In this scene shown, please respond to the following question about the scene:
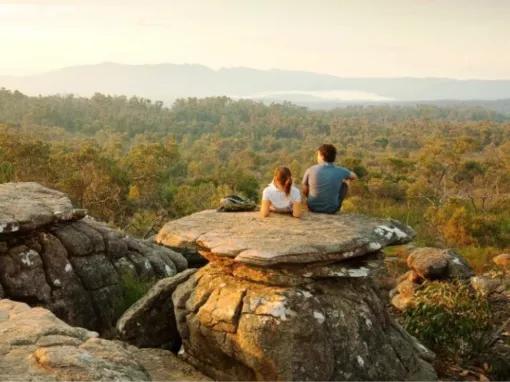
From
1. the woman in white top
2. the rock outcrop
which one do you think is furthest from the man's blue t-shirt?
the rock outcrop

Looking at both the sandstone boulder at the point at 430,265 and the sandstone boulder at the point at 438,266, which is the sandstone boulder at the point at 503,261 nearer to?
the sandstone boulder at the point at 438,266

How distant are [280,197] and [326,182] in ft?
2.59

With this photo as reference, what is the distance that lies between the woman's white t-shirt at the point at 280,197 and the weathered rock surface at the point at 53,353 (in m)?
3.34

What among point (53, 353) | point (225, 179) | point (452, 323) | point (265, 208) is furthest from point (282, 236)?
point (225, 179)

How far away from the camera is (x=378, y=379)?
7.84m

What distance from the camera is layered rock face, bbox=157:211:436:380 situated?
7371 millimetres

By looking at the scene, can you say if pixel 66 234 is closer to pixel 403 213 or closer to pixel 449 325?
pixel 449 325

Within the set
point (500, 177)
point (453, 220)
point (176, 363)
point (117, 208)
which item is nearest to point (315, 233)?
point (176, 363)

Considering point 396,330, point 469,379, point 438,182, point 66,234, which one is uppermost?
point 66,234

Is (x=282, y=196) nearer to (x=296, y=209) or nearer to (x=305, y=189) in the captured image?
(x=296, y=209)

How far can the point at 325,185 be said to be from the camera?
9.08 meters

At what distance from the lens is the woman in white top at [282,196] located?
8.62m

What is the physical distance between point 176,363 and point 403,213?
1016 inches

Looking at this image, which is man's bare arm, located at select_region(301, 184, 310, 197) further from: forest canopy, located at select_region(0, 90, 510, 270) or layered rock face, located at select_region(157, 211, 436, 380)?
forest canopy, located at select_region(0, 90, 510, 270)
